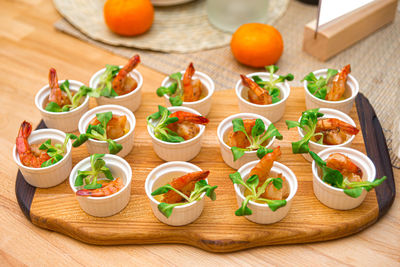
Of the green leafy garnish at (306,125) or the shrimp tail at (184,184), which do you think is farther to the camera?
the green leafy garnish at (306,125)

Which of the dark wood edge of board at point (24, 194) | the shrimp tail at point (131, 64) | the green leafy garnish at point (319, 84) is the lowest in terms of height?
the dark wood edge of board at point (24, 194)

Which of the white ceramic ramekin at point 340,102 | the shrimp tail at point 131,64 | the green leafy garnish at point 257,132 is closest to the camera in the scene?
the green leafy garnish at point 257,132

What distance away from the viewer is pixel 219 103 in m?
1.89

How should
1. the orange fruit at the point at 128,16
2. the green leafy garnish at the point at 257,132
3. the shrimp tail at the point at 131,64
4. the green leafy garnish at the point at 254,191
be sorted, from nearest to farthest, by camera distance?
the green leafy garnish at the point at 254,191 < the green leafy garnish at the point at 257,132 < the shrimp tail at the point at 131,64 < the orange fruit at the point at 128,16

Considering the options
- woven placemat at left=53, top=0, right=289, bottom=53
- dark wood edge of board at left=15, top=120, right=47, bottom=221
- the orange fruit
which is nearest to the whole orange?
woven placemat at left=53, top=0, right=289, bottom=53

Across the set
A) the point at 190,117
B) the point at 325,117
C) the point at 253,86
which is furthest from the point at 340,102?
the point at 190,117

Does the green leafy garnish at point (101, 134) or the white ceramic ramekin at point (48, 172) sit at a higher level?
the green leafy garnish at point (101, 134)

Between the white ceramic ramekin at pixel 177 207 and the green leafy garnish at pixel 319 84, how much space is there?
0.57 m

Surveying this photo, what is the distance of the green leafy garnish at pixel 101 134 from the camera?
1.57m

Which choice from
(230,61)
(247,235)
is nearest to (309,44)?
(230,61)

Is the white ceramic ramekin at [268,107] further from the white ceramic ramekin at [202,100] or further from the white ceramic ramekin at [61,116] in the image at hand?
the white ceramic ramekin at [61,116]

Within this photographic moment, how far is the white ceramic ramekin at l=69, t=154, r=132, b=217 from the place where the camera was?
1426 millimetres

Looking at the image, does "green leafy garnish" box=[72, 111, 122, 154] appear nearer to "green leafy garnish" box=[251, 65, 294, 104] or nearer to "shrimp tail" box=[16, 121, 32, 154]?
"shrimp tail" box=[16, 121, 32, 154]

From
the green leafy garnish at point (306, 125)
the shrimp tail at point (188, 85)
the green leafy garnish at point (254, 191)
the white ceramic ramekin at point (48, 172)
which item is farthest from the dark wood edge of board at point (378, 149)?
the white ceramic ramekin at point (48, 172)
